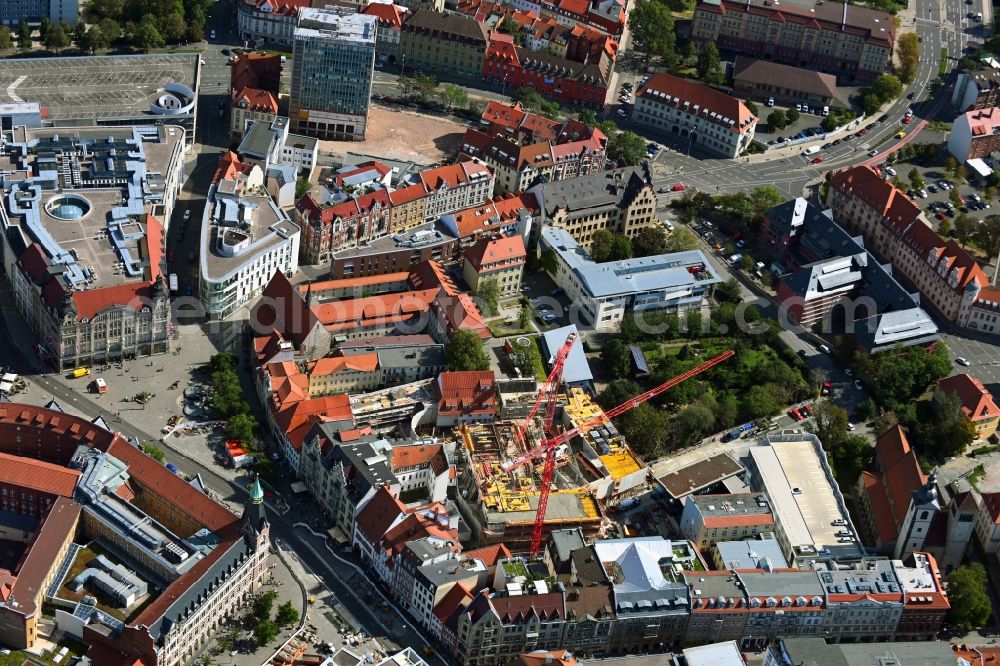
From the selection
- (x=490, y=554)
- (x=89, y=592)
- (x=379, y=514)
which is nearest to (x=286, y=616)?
(x=379, y=514)

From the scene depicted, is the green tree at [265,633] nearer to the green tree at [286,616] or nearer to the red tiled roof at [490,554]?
the green tree at [286,616]

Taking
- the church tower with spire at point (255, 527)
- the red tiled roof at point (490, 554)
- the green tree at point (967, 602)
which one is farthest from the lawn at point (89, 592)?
the green tree at point (967, 602)

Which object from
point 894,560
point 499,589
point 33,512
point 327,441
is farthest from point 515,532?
point 33,512

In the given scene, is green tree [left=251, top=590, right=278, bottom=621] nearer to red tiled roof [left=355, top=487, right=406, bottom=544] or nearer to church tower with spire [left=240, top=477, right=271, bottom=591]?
church tower with spire [left=240, top=477, right=271, bottom=591]

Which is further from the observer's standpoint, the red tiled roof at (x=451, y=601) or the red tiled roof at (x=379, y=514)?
the red tiled roof at (x=379, y=514)

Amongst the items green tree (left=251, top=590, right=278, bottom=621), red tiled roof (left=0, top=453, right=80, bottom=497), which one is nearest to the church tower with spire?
green tree (left=251, top=590, right=278, bottom=621)

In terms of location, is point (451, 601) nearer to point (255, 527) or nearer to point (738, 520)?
point (255, 527)
